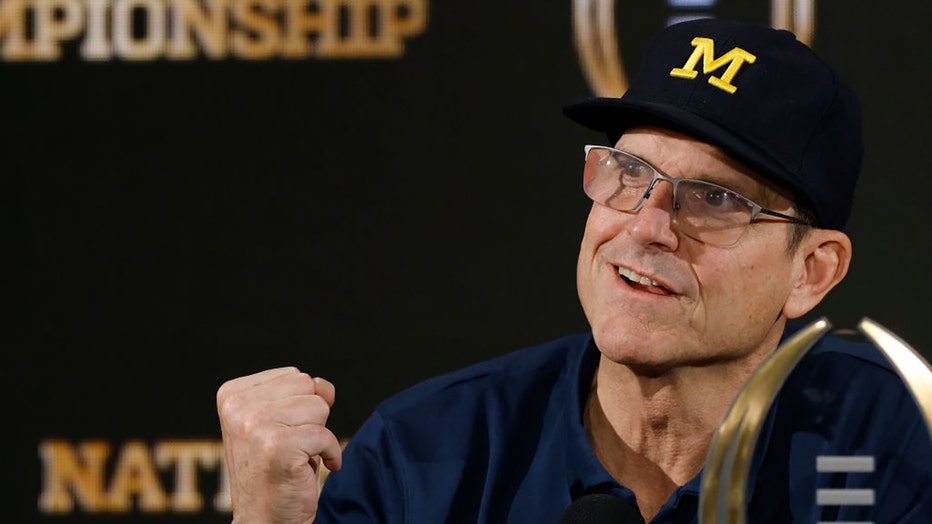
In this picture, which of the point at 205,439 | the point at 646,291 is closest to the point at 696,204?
the point at 646,291

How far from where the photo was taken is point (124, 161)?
2.21 metres

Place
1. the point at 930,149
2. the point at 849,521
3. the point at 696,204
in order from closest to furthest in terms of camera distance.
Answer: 1. the point at 849,521
2. the point at 696,204
3. the point at 930,149

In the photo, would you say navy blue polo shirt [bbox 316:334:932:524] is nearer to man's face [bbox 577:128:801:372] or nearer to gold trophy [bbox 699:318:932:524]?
man's face [bbox 577:128:801:372]

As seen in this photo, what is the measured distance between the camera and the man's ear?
151 centimetres

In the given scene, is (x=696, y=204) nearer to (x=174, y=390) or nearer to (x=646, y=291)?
(x=646, y=291)

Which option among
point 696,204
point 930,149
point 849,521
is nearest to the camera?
point 849,521

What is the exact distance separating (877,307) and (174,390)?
1.16m

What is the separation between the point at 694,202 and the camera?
1419 mm

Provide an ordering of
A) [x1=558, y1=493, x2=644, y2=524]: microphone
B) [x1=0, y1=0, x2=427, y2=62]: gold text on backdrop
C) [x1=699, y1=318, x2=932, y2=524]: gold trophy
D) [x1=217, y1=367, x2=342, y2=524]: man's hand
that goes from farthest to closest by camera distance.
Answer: [x1=0, y1=0, x2=427, y2=62]: gold text on backdrop < [x1=217, y1=367, x2=342, y2=524]: man's hand < [x1=558, y1=493, x2=644, y2=524]: microphone < [x1=699, y1=318, x2=932, y2=524]: gold trophy

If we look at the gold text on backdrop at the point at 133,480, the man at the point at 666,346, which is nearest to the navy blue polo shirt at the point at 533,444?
the man at the point at 666,346

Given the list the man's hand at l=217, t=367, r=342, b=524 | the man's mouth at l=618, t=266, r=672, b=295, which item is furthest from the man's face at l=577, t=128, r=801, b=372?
the man's hand at l=217, t=367, r=342, b=524

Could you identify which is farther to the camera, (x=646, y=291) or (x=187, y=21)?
(x=187, y=21)

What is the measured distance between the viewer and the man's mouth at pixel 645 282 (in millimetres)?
1428

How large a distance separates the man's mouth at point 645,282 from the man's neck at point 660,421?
0.40 feet
